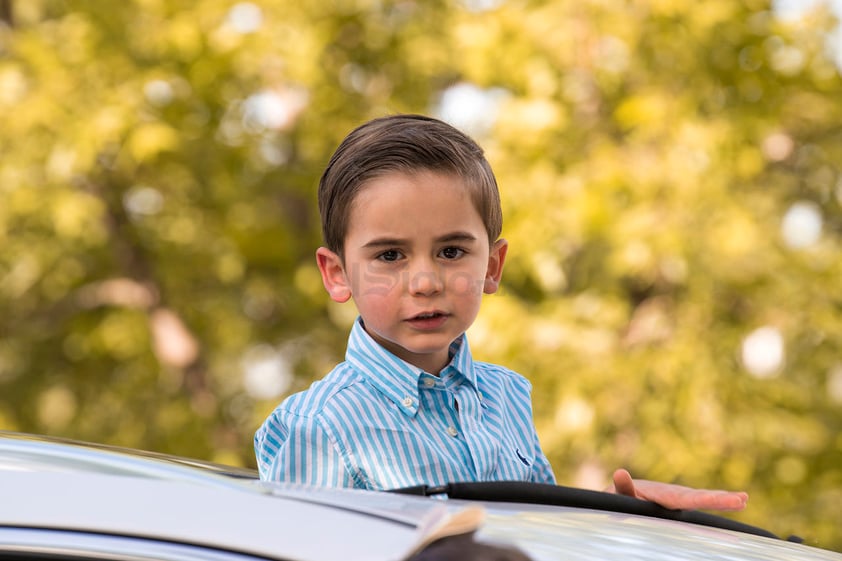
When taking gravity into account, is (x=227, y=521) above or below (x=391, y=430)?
below

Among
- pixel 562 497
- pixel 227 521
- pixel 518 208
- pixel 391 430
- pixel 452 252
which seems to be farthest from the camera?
pixel 518 208

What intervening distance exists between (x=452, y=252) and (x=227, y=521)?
43.1 inches

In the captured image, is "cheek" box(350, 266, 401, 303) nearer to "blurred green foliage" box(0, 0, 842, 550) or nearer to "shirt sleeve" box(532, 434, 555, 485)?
"shirt sleeve" box(532, 434, 555, 485)

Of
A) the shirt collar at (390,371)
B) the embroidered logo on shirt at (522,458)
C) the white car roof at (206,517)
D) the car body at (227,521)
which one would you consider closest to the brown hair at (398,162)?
the shirt collar at (390,371)

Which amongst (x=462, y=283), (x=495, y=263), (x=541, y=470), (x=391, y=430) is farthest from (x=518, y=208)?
(x=391, y=430)

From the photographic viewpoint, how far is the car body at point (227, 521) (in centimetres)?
128

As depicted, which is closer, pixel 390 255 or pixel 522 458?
pixel 390 255

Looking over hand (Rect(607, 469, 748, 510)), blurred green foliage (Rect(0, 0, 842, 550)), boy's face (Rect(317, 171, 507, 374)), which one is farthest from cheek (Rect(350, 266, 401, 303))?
blurred green foliage (Rect(0, 0, 842, 550))

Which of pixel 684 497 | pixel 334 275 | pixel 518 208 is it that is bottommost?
pixel 684 497

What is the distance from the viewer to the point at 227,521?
132 centimetres

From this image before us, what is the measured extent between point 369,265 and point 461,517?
3.05 ft

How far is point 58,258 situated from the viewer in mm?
8047

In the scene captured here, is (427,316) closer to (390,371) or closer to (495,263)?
(390,371)

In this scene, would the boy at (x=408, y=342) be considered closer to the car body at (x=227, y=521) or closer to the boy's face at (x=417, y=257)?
the boy's face at (x=417, y=257)
